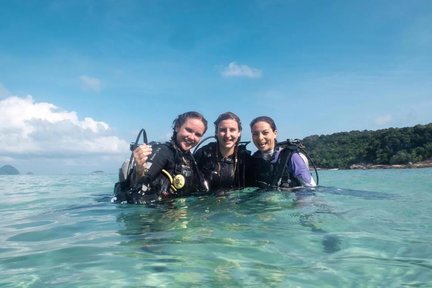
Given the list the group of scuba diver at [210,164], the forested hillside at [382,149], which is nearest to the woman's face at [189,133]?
the group of scuba diver at [210,164]

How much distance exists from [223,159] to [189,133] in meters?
1.25

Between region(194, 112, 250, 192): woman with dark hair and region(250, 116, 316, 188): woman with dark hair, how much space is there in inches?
15.8

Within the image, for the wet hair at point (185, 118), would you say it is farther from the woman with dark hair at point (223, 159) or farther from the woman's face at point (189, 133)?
the woman with dark hair at point (223, 159)

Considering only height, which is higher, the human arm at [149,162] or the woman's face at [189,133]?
the woman's face at [189,133]

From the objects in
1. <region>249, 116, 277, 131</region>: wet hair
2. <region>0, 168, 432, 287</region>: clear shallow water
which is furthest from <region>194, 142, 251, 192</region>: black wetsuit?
<region>0, 168, 432, 287</region>: clear shallow water

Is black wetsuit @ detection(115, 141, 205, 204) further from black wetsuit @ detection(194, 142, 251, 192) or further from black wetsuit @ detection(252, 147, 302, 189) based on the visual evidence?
black wetsuit @ detection(252, 147, 302, 189)

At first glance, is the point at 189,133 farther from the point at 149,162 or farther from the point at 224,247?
the point at 224,247

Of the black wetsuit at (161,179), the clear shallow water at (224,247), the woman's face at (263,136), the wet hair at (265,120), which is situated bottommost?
the clear shallow water at (224,247)

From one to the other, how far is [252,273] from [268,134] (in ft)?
18.0

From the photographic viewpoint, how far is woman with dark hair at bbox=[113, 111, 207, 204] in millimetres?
6570

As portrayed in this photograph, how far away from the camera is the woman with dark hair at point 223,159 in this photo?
8.05 metres

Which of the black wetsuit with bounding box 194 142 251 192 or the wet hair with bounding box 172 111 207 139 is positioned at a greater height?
the wet hair with bounding box 172 111 207 139

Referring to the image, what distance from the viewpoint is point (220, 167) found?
8.32 m

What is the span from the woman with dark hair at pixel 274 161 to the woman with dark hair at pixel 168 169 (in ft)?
4.64
